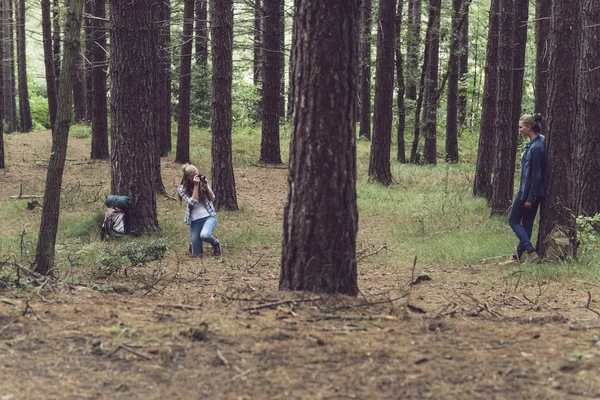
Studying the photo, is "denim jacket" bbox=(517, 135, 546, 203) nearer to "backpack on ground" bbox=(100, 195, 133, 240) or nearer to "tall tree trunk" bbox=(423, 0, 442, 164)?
"backpack on ground" bbox=(100, 195, 133, 240)

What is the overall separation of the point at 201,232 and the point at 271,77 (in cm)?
1169

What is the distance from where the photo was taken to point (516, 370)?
4160mm

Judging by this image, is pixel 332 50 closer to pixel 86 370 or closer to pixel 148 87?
pixel 86 370

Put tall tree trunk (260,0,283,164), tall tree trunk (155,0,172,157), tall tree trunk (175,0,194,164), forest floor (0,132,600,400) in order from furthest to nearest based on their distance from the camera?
tall tree trunk (155,0,172,157)
tall tree trunk (260,0,283,164)
tall tree trunk (175,0,194,164)
forest floor (0,132,600,400)

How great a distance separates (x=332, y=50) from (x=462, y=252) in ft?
20.4

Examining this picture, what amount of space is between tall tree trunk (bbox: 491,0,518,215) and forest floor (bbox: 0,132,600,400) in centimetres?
698

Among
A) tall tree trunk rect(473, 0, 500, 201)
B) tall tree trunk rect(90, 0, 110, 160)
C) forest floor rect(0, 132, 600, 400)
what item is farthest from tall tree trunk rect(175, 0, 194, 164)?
forest floor rect(0, 132, 600, 400)

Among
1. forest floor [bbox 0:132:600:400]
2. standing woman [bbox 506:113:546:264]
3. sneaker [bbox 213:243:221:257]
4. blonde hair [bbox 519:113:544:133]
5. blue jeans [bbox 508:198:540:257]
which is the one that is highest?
blonde hair [bbox 519:113:544:133]

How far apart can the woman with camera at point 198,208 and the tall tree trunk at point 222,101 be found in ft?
12.5

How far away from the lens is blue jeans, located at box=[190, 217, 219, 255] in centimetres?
1059

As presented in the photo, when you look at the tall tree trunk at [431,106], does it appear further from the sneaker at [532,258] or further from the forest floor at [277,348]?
the forest floor at [277,348]

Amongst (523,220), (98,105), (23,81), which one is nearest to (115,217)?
(523,220)

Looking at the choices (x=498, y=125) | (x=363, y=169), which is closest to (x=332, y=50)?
(x=498, y=125)

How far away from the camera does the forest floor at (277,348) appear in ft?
13.0
